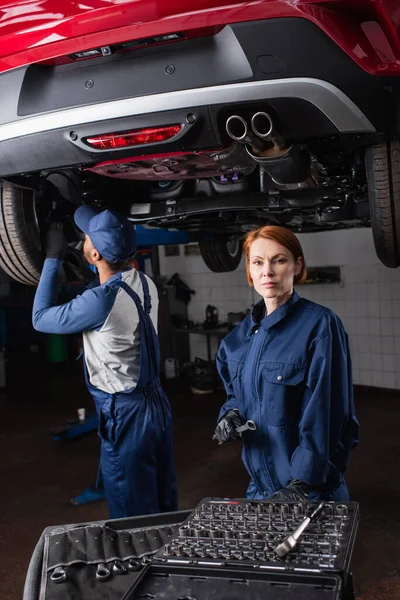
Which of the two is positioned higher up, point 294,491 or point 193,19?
point 193,19

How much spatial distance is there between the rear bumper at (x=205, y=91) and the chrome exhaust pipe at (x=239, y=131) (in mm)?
31

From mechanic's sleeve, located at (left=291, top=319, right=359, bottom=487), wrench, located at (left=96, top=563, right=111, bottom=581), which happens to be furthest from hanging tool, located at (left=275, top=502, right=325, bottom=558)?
mechanic's sleeve, located at (left=291, top=319, right=359, bottom=487)

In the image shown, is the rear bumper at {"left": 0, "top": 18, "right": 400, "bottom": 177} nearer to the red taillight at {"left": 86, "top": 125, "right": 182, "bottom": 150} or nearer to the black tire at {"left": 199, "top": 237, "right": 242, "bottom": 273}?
the red taillight at {"left": 86, "top": 125, "right": 182, "bottom": 150}

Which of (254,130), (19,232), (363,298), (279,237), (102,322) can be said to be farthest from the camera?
(363,298)

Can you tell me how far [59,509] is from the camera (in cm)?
334

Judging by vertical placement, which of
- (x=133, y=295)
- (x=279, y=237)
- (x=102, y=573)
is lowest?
(x=102, y=573)

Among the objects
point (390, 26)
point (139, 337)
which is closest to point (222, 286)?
point (139, 337)

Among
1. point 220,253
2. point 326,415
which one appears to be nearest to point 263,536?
point 326,415

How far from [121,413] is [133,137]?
4.10ft

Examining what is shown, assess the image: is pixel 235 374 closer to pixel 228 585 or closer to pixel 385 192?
pixel 385 192

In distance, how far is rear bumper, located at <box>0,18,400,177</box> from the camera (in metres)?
1.36

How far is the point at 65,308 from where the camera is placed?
92.1 inches

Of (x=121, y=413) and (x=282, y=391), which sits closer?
(x=282, y=391)

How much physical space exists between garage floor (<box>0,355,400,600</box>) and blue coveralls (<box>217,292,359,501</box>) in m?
1.11
